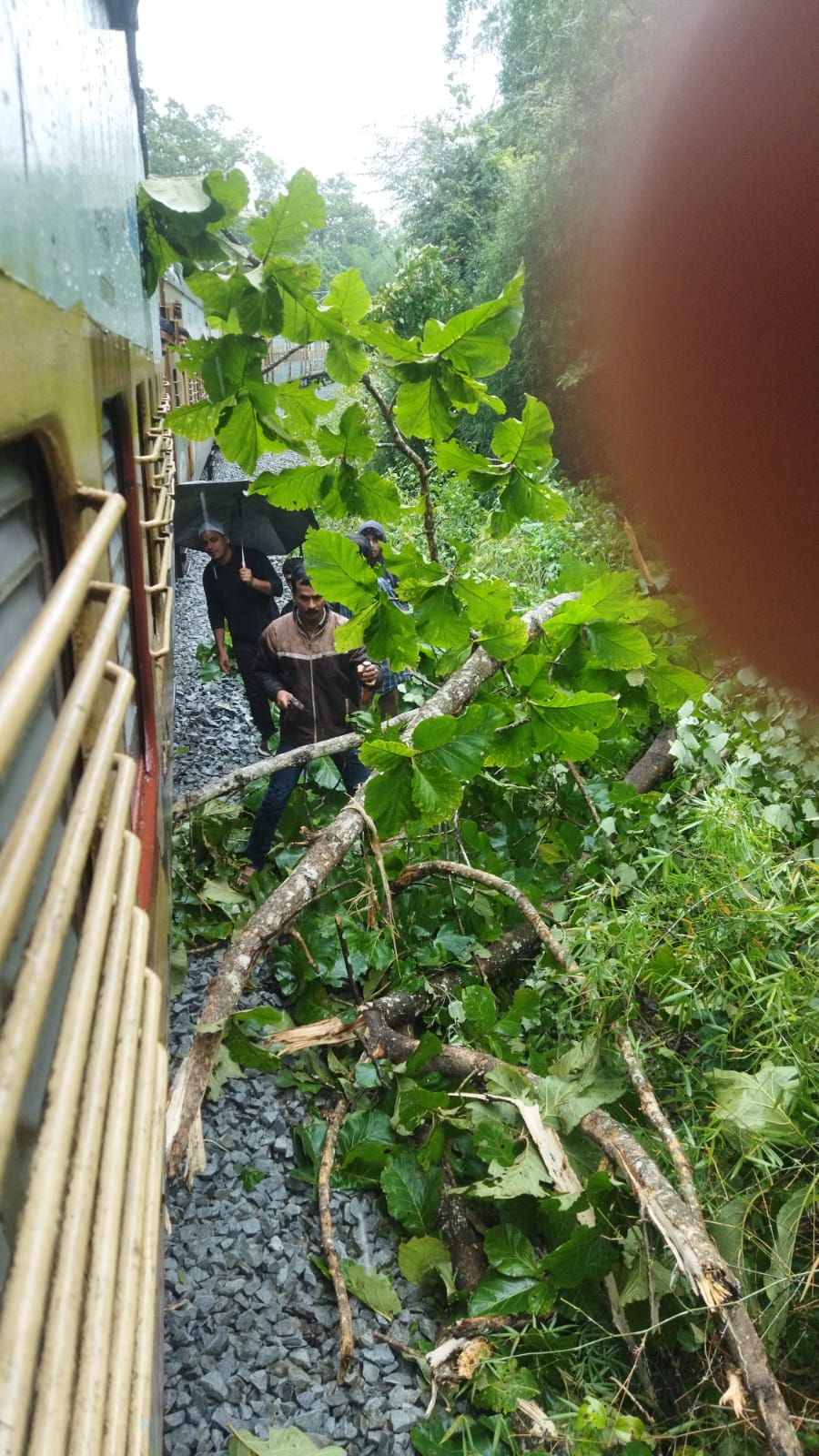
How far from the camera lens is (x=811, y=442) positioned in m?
2.67

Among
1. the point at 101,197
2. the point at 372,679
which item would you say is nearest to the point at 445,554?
the point at 372,679

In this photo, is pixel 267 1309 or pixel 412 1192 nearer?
pixel 267 1309

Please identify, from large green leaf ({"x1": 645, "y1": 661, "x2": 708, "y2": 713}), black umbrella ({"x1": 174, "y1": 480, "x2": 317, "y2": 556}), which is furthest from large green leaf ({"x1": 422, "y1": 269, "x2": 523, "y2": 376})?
black umbrella ({"x1": 174, "y1": 480, "x2": 317, "y2": 556})

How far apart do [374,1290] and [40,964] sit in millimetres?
2648

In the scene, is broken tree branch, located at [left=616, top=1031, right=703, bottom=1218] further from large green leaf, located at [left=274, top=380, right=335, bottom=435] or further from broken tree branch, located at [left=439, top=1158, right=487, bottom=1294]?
large green leaf, located at [left=274, top=380, right=335, bottom=435]

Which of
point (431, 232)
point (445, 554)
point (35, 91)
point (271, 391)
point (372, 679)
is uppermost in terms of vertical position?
point (431, 232)

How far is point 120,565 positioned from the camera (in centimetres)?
235

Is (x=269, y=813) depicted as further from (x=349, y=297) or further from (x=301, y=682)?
(x=349, y=297)

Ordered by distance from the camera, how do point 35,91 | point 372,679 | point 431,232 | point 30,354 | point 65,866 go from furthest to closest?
point 431,232 → point 372,679 → point 35,91 → point 30,354 → point 65,866

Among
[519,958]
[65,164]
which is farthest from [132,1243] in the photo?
[519,958]

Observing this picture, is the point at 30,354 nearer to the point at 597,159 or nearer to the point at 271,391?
the point at 271,391

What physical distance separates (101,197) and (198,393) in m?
11.1

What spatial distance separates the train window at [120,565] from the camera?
6.64 feet

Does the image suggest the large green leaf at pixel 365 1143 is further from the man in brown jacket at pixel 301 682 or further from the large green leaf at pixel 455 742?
the man in brown jacket at pixel 301 682
